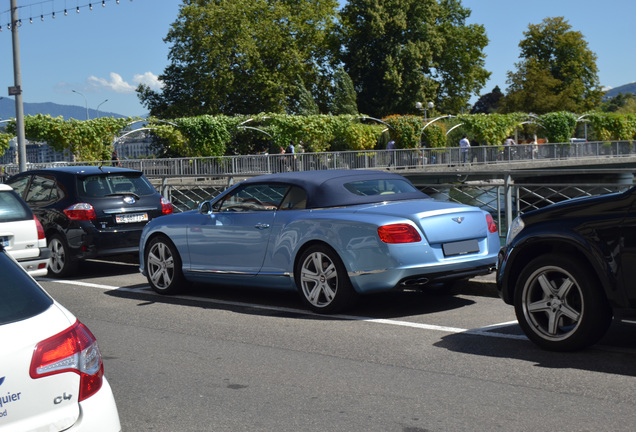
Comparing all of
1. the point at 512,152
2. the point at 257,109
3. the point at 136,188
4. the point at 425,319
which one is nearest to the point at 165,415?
the point at 425,319

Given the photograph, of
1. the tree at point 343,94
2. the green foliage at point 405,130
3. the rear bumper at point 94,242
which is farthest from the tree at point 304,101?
the rear bumper at point 94,242

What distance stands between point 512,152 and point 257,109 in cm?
2081

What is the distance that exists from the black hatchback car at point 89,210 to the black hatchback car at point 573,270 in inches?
274

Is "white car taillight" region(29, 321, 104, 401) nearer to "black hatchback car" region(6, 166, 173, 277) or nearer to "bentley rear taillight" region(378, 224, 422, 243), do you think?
"bentley rear taillight" region(378, 224, 422, 243)

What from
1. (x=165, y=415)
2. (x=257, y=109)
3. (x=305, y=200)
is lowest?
(x=165, y=415)

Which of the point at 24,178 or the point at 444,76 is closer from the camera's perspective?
the point at 24,178

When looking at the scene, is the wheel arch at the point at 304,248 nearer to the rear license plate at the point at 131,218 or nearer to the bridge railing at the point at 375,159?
the rear license plate at the point at 131,218

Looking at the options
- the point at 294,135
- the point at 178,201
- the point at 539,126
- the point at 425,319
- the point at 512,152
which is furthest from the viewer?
the point at 539,126

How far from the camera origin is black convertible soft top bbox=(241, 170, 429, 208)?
335 inches

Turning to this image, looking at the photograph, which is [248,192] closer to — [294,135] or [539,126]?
[294,135]

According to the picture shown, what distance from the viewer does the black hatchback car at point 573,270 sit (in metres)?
5.70

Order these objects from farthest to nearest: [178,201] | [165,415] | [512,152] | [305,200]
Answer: [512,152]
[178,201]
[305,200]
[165,415]

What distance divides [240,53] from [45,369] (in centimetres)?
6210

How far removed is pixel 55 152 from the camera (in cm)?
4241
